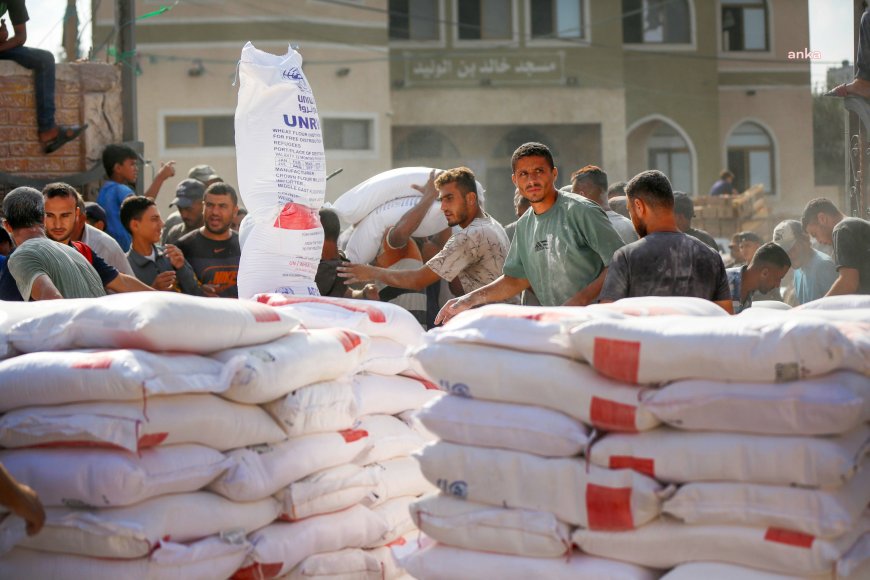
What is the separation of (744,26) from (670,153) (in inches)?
141

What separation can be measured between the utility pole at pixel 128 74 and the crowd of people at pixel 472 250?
1.11 meters

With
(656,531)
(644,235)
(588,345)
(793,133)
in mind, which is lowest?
(656,531)

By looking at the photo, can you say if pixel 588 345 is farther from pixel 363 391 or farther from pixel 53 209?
pixel 53 209

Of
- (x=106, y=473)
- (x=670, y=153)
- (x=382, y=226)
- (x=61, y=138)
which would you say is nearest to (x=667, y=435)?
(x=106, y=473)

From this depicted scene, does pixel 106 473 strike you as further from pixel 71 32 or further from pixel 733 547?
pixel 71 32

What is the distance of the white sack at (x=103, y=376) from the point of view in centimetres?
→ 375

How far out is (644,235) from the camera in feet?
16.4

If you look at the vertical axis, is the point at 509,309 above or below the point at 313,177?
below

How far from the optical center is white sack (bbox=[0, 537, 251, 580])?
3.77 metres

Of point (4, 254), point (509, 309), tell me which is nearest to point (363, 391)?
point (509, 309)

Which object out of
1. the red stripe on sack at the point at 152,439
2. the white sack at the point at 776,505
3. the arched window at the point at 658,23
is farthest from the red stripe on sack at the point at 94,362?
the arched window at the point at 658,23

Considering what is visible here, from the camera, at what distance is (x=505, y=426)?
Answer: 3762 mm

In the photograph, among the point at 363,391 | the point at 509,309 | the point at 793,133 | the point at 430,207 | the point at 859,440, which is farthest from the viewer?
the point at 793,133

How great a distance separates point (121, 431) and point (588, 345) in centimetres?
141
